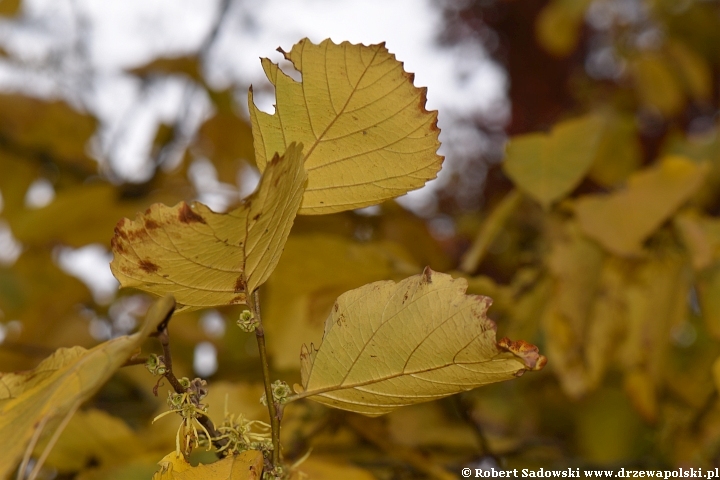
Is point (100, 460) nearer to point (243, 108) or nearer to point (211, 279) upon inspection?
point (211, 279)

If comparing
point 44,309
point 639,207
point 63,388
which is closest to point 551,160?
point 639,207

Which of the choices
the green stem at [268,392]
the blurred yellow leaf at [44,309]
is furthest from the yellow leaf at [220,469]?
the blurred yellow leaf at [44,309]

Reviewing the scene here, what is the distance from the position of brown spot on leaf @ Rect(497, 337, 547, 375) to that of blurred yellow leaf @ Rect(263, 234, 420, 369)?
14.2 inches

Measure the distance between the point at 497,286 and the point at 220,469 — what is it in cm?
47

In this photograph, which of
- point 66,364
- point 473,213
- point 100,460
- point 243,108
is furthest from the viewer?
point 473,213

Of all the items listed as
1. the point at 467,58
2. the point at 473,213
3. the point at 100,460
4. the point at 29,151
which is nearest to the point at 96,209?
the point at 29,151

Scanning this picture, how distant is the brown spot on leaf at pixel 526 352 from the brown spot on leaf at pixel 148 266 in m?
0.16

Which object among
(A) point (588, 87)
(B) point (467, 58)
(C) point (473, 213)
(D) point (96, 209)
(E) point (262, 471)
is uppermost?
(B) point (467, 58)

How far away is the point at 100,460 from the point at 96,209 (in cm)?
45

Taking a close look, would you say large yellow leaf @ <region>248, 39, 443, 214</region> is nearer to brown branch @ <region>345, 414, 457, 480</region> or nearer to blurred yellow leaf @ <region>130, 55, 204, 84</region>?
brown branch @ <region>345, 414, 457, 480</region>

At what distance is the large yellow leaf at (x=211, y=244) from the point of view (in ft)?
0.89

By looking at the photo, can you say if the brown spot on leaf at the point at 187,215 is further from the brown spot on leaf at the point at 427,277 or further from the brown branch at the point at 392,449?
the brown branch at the point at 392,449

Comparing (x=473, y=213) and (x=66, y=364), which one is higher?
(x=473, y=213)

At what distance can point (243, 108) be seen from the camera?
4.63 ft
